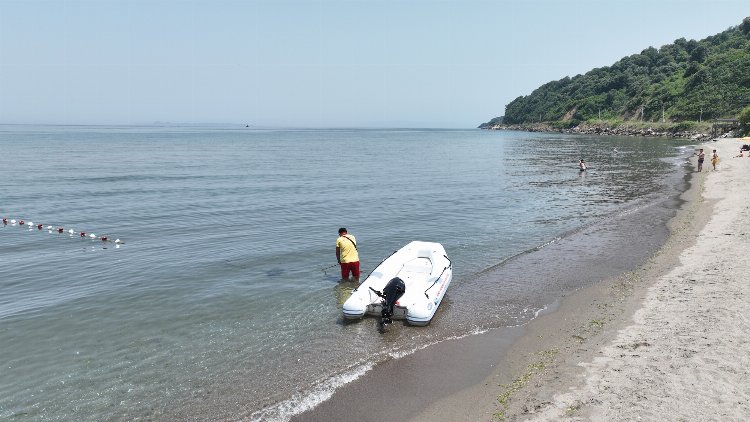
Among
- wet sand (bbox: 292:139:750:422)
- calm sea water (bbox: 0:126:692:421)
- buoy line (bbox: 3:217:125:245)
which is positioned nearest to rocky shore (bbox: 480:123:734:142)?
calm sea water (bbox: 0:126:692:421)

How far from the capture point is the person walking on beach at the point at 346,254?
1448cm

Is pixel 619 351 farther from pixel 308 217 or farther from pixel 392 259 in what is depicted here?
pixel 308 217

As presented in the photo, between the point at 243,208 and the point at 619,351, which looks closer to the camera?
the point at 619,351

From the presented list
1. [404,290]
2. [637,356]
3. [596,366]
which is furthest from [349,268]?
[637,356]

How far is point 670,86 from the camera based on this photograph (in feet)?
373

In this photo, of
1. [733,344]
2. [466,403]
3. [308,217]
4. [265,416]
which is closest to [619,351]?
[733,344]

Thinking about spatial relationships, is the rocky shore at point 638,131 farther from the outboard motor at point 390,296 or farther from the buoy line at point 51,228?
the buoy line at point 51,228

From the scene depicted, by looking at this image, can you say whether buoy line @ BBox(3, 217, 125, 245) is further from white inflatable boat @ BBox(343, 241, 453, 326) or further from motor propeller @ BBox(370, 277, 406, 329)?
motor propeller @ BBox(370, 277, 406, 329)

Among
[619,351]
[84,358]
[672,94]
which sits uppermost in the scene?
[672,94]

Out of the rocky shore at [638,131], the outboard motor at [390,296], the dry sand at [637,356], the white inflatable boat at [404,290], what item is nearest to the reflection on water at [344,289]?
the white inflatable boat at [404,290]

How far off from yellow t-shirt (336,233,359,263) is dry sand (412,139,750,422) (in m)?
5.70

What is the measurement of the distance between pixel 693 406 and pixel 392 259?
8.63 m

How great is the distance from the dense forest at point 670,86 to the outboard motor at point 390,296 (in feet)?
315

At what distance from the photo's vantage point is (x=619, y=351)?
8992mm
